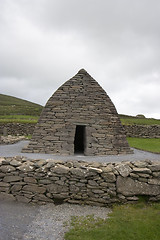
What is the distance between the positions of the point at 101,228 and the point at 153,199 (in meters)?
2.40

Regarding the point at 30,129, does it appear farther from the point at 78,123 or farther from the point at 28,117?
the point at 78,123

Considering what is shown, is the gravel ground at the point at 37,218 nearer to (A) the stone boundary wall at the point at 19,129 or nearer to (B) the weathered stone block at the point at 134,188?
(B) the weathered stone block at the point at 134,188

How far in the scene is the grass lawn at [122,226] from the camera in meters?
4.70

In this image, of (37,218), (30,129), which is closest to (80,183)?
(37,218)

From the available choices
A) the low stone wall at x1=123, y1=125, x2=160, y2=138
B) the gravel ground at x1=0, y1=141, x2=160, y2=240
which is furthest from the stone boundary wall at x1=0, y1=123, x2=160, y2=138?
the gravel ground at x1=0, y1=141, x2=160, y2=240

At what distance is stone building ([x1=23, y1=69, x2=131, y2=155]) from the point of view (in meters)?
12.1

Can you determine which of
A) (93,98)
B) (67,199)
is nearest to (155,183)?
(67,199)

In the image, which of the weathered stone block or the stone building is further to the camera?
the stone building

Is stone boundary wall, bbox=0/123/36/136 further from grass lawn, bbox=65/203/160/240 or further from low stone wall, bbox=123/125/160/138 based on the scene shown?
grass lawn, bbox=65/203/160/240

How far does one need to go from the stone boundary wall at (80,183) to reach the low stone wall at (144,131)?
19460mm

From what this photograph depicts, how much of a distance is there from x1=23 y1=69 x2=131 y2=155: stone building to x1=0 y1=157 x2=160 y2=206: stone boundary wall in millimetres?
5316

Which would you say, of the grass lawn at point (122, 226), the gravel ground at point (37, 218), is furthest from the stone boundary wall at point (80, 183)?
the grass lawn at point (122, 226)

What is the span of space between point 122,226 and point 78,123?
7.80m

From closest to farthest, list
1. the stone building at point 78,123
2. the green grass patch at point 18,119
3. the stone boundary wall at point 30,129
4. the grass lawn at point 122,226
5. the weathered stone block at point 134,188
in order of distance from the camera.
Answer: the grass lawn at point 122,226 < the weathered stone block at point 134,188 < the stone building at point 78,123 < the stone boundary wall at point 30,129 < the green grass patch at point 18,119
